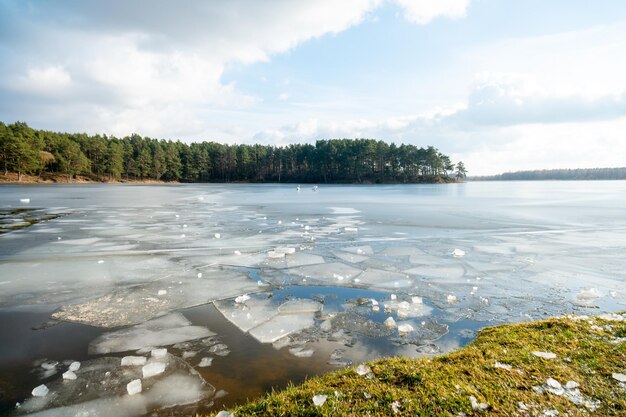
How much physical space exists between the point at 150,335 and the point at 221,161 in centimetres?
12577

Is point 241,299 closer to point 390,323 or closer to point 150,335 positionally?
point 150,335

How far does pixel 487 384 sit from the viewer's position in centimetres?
338

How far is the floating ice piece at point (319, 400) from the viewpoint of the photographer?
10.1 feet

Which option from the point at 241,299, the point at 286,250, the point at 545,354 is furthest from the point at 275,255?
the point at 545,354

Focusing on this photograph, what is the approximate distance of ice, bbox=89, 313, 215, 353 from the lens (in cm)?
471

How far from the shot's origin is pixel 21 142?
7988 centimetres

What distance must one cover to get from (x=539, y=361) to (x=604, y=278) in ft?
18.4

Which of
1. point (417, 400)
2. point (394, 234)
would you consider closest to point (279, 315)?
point (417, 400)

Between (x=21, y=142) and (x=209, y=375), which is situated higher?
(x=21, y=142)

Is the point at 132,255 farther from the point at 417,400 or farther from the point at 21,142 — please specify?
the point at 21,142

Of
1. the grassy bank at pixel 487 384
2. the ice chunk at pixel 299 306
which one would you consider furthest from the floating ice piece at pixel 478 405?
the ice chunk at pixel 299 306

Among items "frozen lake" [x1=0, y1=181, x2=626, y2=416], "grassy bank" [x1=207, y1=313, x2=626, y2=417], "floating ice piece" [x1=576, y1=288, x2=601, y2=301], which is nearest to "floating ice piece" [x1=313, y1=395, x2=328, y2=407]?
"grassy bank" [x1=207, y1=313, x2=626, y2=417]

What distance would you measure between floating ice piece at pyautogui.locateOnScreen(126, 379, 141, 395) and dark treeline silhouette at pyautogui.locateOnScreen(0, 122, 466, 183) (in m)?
104

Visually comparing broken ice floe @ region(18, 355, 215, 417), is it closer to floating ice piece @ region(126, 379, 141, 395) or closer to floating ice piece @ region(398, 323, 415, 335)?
floating ice piece @ region(126, 379, 141, 395)
